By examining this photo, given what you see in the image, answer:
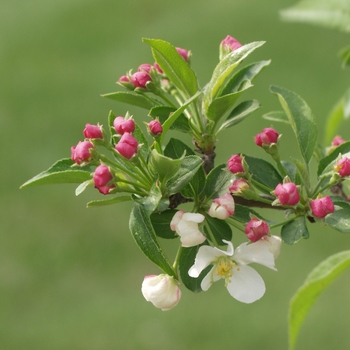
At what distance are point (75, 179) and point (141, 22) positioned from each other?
18.0 ft

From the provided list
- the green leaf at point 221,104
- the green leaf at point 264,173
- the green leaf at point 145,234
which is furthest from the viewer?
the green leaf at point 264,173

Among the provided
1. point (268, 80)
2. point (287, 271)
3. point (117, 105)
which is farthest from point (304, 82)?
point (287, 271)

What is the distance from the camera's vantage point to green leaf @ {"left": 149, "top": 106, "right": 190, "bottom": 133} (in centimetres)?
111

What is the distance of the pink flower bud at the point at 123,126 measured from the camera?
1.06 m

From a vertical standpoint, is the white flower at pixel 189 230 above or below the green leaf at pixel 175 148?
below

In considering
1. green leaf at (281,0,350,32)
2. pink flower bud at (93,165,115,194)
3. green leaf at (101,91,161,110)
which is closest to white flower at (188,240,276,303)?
pink flower bud at (93,165,115,194)

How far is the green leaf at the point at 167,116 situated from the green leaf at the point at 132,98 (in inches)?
2.3

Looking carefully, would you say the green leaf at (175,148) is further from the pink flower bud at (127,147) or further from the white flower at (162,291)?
the white flower at (162,291)

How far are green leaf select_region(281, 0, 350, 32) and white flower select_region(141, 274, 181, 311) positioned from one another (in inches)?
33.7

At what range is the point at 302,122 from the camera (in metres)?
1.27

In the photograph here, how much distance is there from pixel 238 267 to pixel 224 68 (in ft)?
1.27

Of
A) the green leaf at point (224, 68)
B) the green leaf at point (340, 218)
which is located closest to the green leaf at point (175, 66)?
the green leaf at point (224, 68)

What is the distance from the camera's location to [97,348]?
3.66m

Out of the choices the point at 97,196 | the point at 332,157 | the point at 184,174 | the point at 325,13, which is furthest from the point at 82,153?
the point at 97,196
